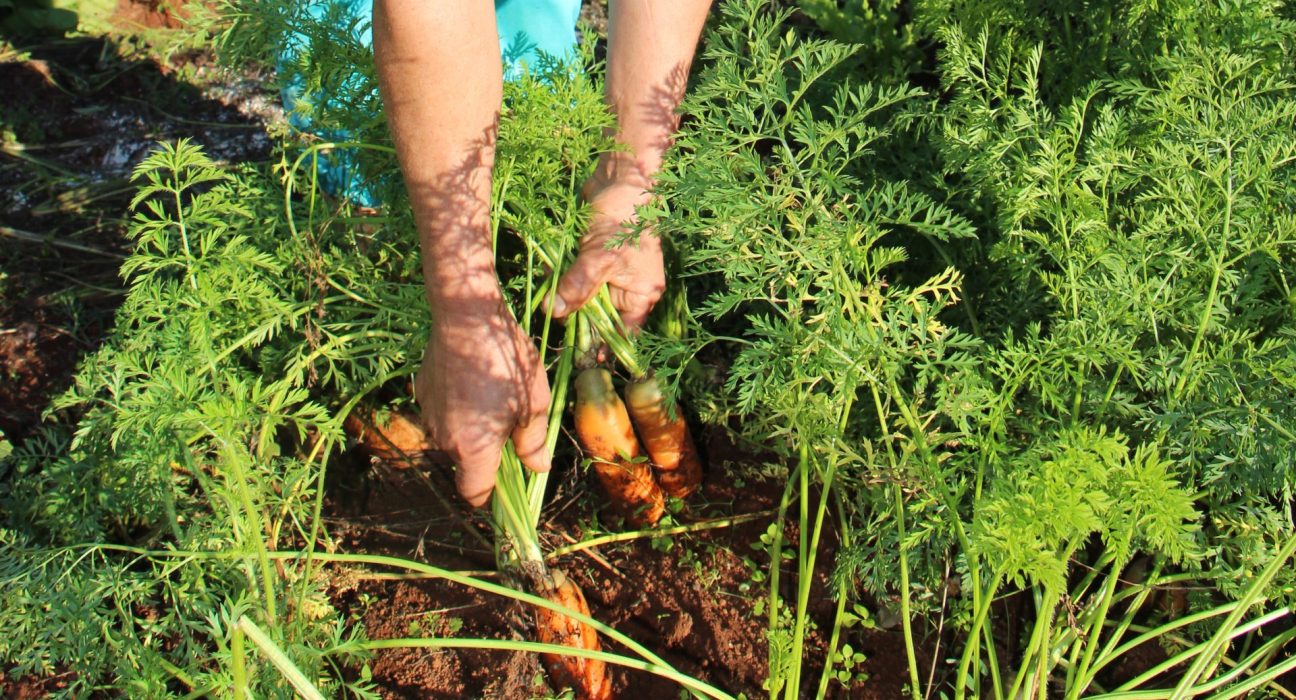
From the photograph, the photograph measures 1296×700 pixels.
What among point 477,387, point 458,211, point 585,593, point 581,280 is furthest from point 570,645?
point 458,211

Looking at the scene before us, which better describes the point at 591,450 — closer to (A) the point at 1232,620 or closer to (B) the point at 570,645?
(B) the point at 570,645

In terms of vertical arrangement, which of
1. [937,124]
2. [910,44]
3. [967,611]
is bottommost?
[967,611]

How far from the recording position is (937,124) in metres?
1.78

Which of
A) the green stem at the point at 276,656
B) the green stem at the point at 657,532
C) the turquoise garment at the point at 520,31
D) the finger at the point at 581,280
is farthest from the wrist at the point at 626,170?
the green stem at the point at 276,656

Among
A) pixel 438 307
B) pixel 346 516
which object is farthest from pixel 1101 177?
pixel 346 516

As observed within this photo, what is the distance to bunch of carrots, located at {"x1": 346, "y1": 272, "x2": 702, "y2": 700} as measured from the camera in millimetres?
1717

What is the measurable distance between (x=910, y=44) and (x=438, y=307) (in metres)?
1.11

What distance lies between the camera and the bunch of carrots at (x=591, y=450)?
5.63 feet

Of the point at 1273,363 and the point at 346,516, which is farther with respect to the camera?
the point at 346,516

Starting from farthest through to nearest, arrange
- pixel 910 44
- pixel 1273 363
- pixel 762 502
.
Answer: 1. pixel 910 44
2. pixel 762 502
3. pixel 1273 363

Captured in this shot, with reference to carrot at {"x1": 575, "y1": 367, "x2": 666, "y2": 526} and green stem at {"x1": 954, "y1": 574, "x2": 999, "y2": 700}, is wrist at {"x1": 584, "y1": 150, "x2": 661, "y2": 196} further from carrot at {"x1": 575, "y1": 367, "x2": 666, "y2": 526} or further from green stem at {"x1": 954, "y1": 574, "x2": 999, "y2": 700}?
green stem at {"x1": 954, "y1": 574, "x2": 999, "y2": 700}

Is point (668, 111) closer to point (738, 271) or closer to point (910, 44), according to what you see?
point (738, 271)

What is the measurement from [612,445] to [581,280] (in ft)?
0.95

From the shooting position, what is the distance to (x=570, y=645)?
65.3 inches
